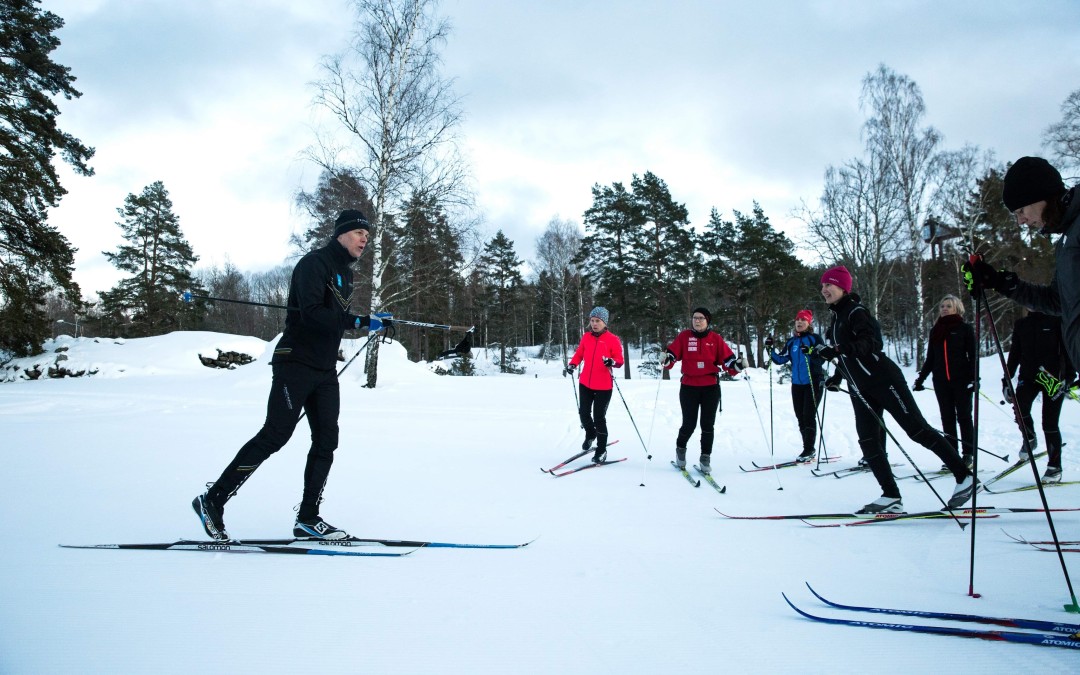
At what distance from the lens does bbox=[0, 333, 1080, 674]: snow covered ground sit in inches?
71.9

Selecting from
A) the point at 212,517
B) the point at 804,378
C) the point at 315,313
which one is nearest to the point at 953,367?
the point at 804,378

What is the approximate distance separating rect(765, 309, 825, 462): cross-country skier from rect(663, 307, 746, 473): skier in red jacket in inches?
28.3

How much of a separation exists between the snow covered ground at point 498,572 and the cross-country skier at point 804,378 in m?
0.39

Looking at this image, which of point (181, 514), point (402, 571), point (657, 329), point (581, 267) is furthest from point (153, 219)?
point (402, 571)

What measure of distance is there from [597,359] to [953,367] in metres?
3.59

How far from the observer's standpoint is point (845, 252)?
1900 cm

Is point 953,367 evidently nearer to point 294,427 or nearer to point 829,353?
point 829,353

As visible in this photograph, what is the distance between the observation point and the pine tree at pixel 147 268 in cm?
3097

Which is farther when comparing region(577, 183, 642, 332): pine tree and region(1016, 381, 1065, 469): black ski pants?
region(577, 183, 642, 332): pine tree

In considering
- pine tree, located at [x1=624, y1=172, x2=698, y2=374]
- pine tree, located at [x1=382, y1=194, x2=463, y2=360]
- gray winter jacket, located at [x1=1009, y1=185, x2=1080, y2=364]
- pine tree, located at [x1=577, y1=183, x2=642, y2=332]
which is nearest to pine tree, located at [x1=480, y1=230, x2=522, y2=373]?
pine tree, located at [x1=577, y1=183, x2=642, y2=332]

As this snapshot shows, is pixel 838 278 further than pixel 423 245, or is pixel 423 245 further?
pixel 423 245

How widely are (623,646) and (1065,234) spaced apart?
8.12 ft

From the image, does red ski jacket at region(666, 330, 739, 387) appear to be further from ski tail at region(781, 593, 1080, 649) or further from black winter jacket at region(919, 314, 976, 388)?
ski tail at region(781, 593, 1080, 649)

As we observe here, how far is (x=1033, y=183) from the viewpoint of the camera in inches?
87.7
